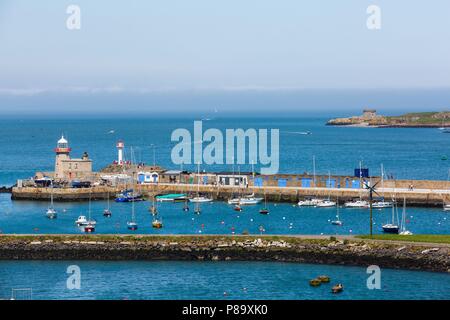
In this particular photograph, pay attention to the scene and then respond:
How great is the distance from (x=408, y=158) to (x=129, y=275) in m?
86.1

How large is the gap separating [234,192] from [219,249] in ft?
95.8

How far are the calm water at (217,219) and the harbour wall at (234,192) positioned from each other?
2349 millimetres

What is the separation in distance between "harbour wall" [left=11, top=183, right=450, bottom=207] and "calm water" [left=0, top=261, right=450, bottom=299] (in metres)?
28.1

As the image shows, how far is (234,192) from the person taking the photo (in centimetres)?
7425

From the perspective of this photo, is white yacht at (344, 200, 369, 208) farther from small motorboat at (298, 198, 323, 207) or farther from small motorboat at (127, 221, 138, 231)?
small motorboat at (127, 221, 138, 231)

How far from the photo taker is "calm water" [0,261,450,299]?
3712 centimetres

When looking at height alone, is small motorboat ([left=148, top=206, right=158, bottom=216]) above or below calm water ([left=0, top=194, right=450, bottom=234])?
above

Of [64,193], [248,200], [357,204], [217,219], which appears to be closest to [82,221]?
[217,219]

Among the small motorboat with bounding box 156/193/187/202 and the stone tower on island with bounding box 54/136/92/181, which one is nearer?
the small motorboat with bounding box 156/193/187/202

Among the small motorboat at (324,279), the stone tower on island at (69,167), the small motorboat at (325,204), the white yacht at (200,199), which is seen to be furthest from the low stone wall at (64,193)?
the small motorboat at (324,279)

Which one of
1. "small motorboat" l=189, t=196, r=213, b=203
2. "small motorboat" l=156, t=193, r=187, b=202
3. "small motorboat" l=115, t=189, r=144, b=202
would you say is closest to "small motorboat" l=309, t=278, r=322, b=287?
"small motorboat" l=189, t=196, r=213, b=203

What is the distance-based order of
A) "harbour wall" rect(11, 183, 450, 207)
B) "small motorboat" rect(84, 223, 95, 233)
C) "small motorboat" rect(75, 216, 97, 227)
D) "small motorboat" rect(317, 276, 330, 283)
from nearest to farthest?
"small motorboat" rect(317, 276, 330, 283), "small motorboat" rect(84, 223, 95, 233), "small motorboat" rect(75, 216, 97, 227), "harbour wall" rect(11, 183, 450, 207)

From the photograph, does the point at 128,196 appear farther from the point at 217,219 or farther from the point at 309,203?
the point at 309,203

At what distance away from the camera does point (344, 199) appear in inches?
2771
